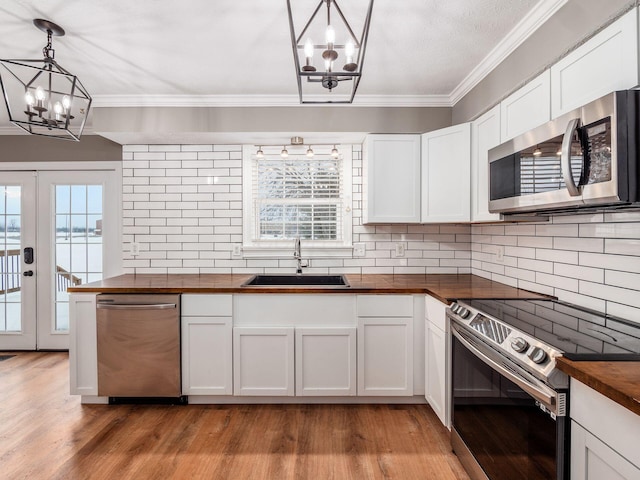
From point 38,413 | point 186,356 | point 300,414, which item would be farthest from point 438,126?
point 38,413

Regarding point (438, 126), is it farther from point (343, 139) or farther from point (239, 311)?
point (239, 311)

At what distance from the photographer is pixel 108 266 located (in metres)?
3.72

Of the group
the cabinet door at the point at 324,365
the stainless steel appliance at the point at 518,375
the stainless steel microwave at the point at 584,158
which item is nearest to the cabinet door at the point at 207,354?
the cabinet door at the point at 324,365

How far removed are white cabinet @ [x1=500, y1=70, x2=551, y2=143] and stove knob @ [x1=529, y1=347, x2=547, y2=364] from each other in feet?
3.69

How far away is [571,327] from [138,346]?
265cm

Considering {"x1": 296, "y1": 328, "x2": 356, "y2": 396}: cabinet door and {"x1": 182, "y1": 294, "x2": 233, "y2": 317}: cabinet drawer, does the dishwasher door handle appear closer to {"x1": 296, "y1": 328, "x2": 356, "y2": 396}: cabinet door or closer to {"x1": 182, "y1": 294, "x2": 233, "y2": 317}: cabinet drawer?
{"x1": 182, "y1": 294, "x2": 233, "y2": 317}: cabinet drawer

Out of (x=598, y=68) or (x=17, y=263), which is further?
(x=17, y=263)

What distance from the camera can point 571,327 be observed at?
1499mm

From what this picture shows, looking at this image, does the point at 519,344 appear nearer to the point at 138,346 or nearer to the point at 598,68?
the point at 598,68

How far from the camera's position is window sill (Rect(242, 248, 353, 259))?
3322 millimetres

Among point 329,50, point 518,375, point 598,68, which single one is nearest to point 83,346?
Answer: point 329,50

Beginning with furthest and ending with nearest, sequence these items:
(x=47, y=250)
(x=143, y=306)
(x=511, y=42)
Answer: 1. (x=47, y=250)
2. (x=143, y=306)
3. (x=511, y=42)

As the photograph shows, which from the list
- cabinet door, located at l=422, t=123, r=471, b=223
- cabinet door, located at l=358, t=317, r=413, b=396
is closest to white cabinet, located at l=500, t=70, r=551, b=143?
cabinet door, located at l=422, t=123, r=471, b=223

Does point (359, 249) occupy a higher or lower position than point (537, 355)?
higher
